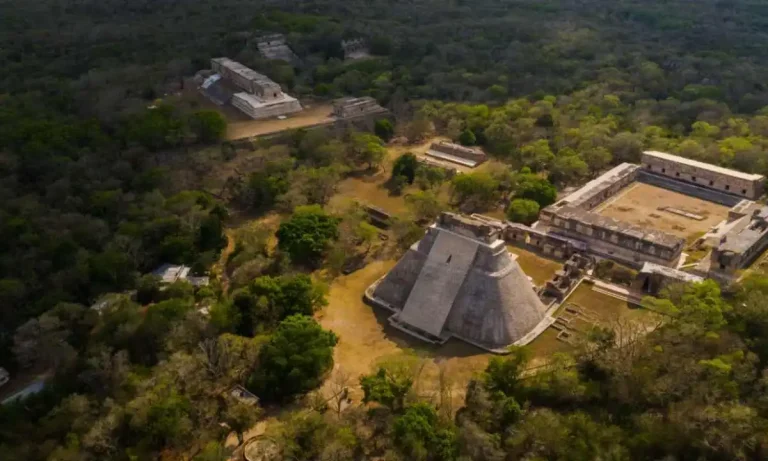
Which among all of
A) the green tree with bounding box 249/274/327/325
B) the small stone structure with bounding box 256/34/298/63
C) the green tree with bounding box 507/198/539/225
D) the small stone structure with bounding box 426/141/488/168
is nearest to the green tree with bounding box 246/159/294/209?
the green tree with bounding box 249/274/327/325

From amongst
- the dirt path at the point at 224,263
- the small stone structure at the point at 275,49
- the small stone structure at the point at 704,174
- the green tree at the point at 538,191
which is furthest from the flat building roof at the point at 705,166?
the small stone structure at the point at 275,49

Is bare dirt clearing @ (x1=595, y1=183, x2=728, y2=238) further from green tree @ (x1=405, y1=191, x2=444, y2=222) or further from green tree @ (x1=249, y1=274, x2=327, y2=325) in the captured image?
green tree @ (x1=249, y1=274, x2=327, y2=325)

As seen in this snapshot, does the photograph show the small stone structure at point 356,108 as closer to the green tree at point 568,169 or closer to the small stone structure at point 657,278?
the green tree at point 568,169

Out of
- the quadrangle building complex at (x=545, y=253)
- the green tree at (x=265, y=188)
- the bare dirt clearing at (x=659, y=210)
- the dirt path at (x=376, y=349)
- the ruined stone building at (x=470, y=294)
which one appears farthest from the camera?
the green tree at (x=265, y=188)

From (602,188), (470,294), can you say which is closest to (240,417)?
(470,294)

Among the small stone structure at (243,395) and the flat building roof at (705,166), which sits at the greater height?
the small stone structure at (243,395)

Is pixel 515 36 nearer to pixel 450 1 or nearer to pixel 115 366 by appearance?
pixel 450 1
